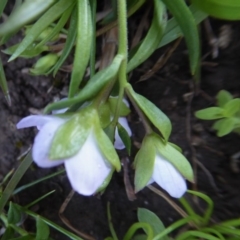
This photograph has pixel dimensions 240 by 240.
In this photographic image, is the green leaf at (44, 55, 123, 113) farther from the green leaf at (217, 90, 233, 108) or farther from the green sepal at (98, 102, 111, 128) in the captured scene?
the green leaf at (217, 90, 233, 108)

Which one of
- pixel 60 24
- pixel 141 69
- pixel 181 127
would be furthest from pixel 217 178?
pixel 60 24

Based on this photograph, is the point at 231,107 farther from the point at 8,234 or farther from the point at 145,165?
the point at 8,234

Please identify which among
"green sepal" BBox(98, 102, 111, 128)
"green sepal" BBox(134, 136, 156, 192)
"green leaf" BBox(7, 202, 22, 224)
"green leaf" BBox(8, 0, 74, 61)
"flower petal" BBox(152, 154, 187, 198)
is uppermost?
"green leaf" BBox(8, 0, 74, 61)

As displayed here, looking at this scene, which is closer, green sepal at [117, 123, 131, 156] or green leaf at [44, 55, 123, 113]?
green leaf at [44, 55, 123, 113]

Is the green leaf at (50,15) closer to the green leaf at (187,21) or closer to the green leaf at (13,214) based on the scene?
the green leaf at (187,21)

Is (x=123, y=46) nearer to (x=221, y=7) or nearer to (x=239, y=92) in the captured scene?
(x=221, y=7)

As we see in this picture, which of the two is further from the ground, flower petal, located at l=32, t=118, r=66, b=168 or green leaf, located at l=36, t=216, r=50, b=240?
flower petal, located at l=32, t=118, r=66, b=168

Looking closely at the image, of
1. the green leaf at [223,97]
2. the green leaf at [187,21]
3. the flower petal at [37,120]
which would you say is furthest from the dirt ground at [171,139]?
the flower petal at [37,120]

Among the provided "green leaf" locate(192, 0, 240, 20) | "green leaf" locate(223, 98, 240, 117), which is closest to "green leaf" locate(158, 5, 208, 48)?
"green leaf" locate(192, 0, 240, 20)
